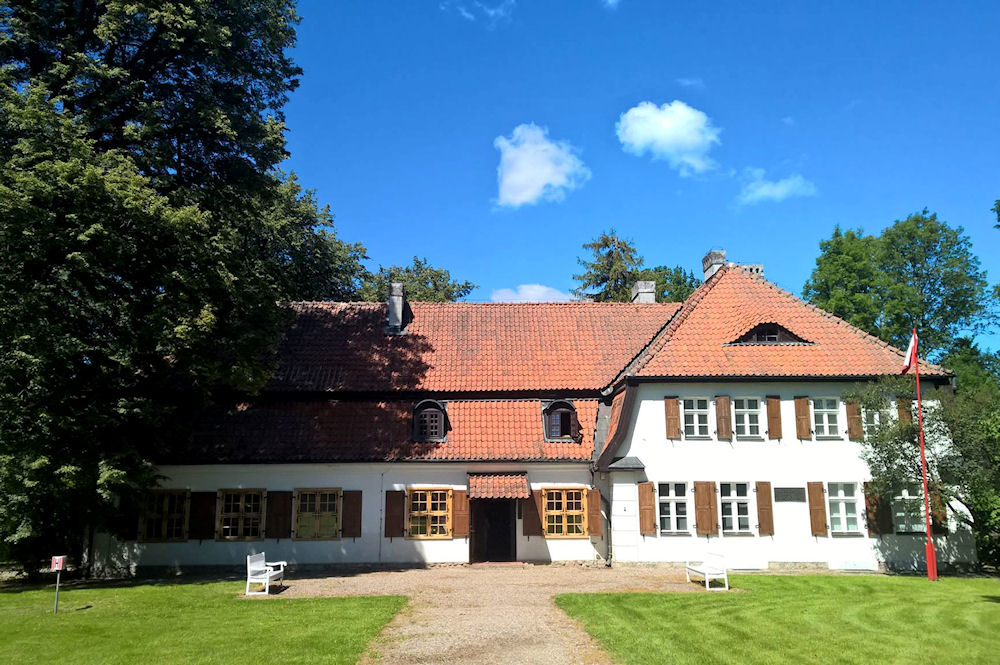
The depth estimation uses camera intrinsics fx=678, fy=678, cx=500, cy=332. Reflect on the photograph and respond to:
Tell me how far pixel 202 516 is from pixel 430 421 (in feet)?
24.1

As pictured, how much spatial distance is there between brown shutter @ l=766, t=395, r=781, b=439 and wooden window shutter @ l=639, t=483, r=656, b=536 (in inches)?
150

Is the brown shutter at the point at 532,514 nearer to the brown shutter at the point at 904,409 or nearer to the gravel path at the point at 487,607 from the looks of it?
the gravel path at the point at 487,607

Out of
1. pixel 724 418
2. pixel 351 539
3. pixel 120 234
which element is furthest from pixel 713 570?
pixel 120 234

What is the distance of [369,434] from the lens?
21281mm

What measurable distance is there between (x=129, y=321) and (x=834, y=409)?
19.7 metres

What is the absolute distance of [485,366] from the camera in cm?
2336

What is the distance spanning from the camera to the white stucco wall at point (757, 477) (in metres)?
19.0

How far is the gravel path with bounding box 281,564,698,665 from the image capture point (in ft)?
33.0

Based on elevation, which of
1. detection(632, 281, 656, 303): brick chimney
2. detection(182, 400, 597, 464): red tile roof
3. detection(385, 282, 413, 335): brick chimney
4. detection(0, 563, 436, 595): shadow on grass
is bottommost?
detection(0, 563, 436, 595): shadow on grass

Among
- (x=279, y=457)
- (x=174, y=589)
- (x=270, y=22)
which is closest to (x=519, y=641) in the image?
(x=174, y=589)

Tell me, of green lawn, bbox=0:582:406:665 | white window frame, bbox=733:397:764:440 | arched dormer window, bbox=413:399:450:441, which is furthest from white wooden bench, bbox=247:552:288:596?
white window frame, bbox=733:397:764:440

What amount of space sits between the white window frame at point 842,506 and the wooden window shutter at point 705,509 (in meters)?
3.28

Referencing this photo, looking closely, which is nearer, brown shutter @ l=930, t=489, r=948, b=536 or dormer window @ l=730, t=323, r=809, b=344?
brown shutter @ l=930, t=489, r=948, b=536

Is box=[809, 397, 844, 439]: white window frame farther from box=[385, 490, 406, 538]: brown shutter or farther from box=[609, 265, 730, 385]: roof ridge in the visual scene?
box=[385, 490, 406, 538]: brown shutter
